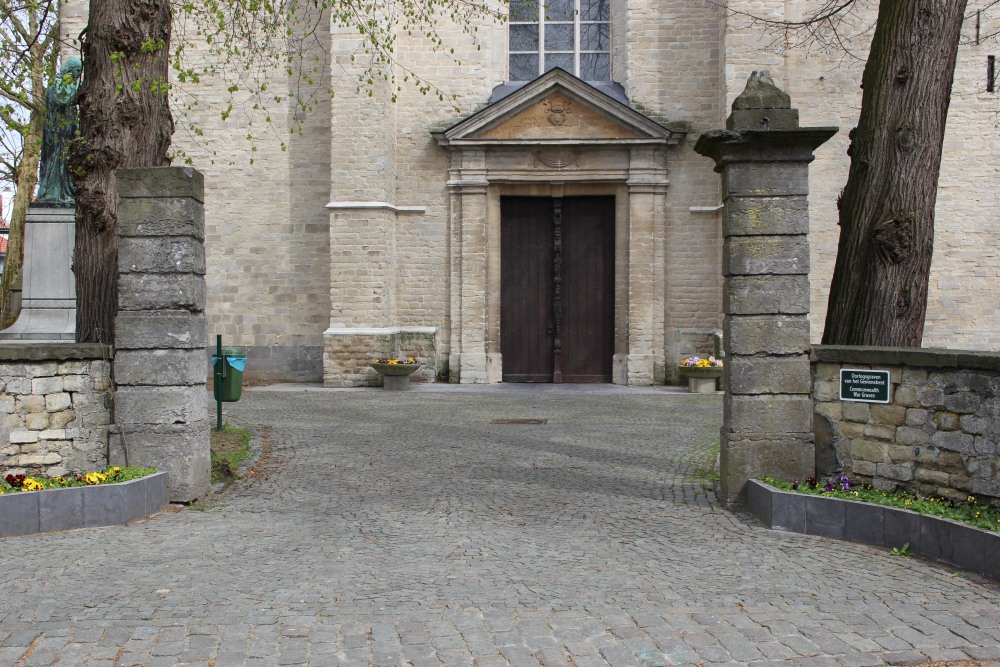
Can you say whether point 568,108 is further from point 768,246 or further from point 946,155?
point 768,246

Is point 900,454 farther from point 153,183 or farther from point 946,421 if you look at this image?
point 153,183

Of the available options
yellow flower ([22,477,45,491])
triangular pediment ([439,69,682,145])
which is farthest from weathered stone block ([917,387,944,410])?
triangular pediment ([439,69,682,145])

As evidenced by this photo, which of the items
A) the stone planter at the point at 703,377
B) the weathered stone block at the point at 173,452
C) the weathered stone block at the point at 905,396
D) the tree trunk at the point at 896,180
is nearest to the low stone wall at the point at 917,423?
the weathered stone block at the point at 905,396

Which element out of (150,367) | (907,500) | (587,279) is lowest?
(907,500)

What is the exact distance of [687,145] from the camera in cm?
1556

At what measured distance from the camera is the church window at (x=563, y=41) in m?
16.5

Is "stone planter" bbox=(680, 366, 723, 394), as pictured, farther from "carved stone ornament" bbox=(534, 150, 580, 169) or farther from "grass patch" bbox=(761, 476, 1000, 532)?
"grass patch" bbox=(761, 476, 1000, 532)

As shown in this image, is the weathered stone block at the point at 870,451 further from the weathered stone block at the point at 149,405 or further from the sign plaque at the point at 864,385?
the weathered stone block at the point at 149,405

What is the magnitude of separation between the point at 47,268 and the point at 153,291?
631 cm

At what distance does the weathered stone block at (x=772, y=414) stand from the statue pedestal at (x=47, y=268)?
886 cm

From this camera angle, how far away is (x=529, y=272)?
16.1m

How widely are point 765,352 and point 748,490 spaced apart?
3.14 ft

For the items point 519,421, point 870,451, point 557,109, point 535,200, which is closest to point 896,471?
point 870,451

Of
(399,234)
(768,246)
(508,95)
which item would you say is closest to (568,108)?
(508,95)
